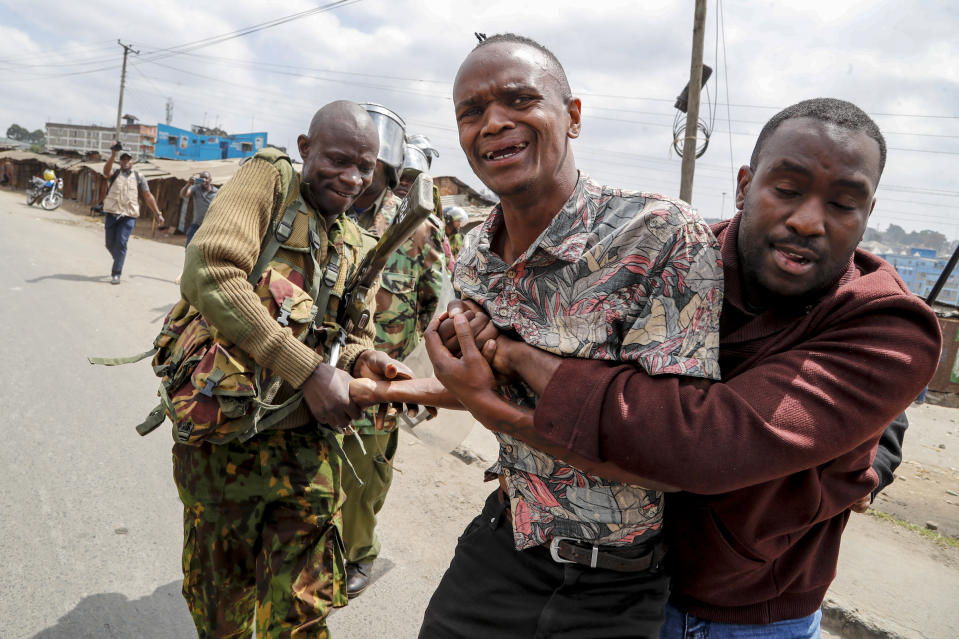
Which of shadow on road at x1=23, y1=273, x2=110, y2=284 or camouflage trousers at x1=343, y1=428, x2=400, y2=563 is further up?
camouflage trousers at x1=343, y1=428, x2=400, y2=563

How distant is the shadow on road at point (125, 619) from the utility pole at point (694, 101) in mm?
8232

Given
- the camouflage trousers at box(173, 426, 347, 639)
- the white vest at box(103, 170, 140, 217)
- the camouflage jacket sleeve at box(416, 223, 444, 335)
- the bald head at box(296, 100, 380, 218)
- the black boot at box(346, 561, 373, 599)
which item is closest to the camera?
the camouflage trousers at box(173, 426, 347, 639)

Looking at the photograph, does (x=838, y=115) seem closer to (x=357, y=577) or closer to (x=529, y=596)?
(x=529, y=596)

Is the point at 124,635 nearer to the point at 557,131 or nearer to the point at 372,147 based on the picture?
the point at 372,147

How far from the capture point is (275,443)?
2184mm

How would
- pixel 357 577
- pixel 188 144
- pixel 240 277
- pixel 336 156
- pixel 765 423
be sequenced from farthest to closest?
pixel 188 144 → pixel 357 577 → pixel 336 156 → pixel 240 277 → pixel 765 423

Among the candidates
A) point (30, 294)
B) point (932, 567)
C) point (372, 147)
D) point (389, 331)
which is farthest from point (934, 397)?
point (30, 294)

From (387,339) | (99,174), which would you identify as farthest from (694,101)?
(99,174)

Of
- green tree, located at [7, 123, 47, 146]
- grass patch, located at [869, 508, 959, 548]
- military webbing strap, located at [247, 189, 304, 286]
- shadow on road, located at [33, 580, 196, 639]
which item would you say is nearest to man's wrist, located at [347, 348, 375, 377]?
military webbing strap, located at [247, 189, 304, 286]

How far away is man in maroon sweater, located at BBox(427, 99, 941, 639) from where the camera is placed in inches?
43.4

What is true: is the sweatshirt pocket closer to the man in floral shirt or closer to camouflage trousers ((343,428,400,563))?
the man in floral shirt

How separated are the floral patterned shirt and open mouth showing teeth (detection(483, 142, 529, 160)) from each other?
167 mm

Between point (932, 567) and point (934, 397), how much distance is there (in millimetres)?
7408

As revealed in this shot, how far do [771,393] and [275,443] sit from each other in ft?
5.39
